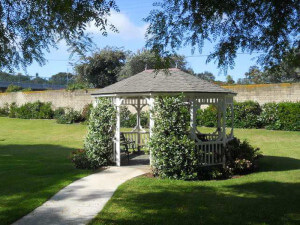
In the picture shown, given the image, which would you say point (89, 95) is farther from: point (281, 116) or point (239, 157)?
point (239, 157)

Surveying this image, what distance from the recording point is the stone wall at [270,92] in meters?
19.1

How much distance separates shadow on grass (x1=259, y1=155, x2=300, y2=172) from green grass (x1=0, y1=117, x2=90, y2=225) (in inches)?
260

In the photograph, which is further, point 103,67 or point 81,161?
point 103,67

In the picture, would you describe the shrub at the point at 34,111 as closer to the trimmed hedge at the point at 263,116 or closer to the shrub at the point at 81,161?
the trimmed hedge at the point at 263,116

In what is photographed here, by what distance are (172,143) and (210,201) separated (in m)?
2.65

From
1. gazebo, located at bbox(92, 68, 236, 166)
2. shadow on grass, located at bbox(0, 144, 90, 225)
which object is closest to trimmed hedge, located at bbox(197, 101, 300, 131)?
gazebo, located at bbox(92, 68, 236, 166)

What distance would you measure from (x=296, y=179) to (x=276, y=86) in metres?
10.5

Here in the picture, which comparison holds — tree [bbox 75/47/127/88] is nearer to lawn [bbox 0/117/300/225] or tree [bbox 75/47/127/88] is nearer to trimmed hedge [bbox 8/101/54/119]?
trimmed hedge [bbox 8/101/54/119]

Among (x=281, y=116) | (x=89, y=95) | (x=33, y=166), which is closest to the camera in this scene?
(x=33, y=166)

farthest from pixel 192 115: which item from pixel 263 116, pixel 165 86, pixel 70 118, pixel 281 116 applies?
pixel 70 118

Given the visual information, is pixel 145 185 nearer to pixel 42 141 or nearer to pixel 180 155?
pixel 180 155

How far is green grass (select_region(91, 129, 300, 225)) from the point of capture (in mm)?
6645

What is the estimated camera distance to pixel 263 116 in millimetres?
19812

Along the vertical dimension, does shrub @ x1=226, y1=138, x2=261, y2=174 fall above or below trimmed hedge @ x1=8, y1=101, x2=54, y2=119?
below
